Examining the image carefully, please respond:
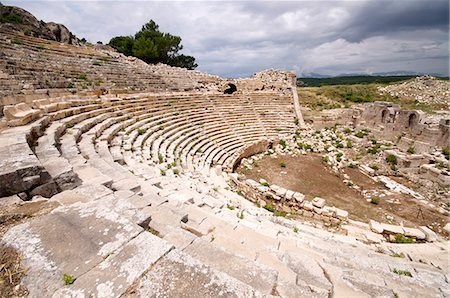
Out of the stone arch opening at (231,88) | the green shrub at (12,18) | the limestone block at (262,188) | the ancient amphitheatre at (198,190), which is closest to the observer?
the ancient amphitheatre at (198,190)

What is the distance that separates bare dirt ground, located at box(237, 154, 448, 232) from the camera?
7.29m

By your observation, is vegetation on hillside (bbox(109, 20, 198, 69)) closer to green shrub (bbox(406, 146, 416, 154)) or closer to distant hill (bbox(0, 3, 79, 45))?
distant hill (bbox(0, 3, 79, 45))

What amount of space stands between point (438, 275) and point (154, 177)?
18.0 ft

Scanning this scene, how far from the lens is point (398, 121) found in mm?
14047

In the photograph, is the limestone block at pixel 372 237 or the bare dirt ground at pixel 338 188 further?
the bare dirt ground at pixel 338 188

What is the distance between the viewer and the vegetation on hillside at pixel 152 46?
24566 mm

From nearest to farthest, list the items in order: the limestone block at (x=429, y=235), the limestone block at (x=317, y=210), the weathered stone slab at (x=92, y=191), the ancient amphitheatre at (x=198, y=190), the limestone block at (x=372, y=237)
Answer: the ancient amphitheatre at (x=198, y=190) → the weathered stone slab at (x=92, y=191) → the limestone block at (x=372, y=237) → the limestone block at (x=429, y=235) → the limestone block at (x=317, y=210)

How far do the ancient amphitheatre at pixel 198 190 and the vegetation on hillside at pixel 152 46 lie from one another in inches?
249

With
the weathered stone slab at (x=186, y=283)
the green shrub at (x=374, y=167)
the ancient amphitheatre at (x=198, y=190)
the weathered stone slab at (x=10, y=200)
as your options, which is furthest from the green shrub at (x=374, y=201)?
the weathered stone slab at (x=10, y=200)

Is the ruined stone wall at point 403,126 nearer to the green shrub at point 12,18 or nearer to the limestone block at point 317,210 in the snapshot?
the limestone block at point 317,210

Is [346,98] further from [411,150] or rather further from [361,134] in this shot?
[411,150]

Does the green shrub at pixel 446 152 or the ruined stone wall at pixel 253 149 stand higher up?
the ruined stone wall at pixel 253 149

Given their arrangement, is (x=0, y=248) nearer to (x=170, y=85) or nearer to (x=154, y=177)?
(x=154, y=177)

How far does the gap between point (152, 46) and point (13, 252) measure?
26.8m
